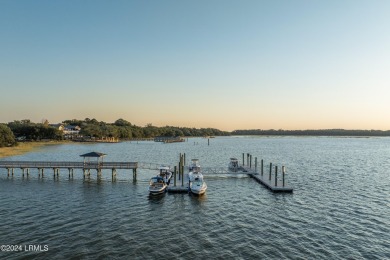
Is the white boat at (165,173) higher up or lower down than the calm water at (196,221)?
higher up

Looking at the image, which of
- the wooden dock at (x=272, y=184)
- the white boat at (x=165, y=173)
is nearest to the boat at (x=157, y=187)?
the white boat at (x=165, y=173)

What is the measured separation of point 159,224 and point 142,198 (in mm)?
10993

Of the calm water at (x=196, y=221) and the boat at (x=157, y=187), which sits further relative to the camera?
the boat at (x=157, y=187)

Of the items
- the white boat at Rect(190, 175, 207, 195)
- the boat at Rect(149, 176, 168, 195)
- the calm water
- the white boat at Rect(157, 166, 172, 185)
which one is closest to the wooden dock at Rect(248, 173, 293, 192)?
the calm water

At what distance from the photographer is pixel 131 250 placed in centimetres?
2295

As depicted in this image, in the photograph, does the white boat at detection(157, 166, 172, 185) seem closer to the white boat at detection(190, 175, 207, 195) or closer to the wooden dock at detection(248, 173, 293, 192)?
the white boat at detection(190, 175, 207, 195)

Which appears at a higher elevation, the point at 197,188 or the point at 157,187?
the point at 157,187

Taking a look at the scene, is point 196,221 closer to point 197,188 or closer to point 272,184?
point 197,188

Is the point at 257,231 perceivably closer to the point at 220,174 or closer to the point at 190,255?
the point at 190,255

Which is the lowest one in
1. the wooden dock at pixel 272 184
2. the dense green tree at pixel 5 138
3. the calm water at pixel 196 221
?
the calm water at pixel 196 221

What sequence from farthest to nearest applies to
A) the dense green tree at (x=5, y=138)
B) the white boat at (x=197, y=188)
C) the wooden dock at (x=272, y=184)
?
the dense green tree at (x=5, y=138) → the wooden dock at (x=272, y=184) → the white boat at (x=197, y=188)

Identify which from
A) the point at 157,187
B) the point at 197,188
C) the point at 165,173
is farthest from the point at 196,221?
the point at 165,173

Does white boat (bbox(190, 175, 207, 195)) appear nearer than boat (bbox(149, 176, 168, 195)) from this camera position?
No

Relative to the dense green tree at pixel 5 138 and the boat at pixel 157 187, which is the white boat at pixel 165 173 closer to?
the boat at pixel 157 187
